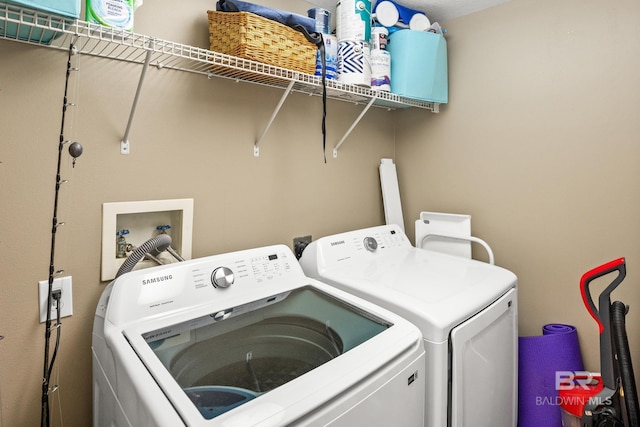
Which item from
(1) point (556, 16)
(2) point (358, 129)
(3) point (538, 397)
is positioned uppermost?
(1) point (556, 16)

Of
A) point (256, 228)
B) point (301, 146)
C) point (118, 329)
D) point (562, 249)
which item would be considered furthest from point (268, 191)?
point (562, 249)

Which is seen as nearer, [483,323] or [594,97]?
[483,323]

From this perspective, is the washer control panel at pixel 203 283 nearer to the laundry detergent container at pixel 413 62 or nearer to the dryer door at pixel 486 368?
the dryer door at pixel 486 368

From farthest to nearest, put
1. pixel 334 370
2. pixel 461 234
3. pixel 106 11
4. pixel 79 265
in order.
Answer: pixel 461 234
pixel 79 265
pixel 106 11
pixel 334 370

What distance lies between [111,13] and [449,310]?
1479 millimetres

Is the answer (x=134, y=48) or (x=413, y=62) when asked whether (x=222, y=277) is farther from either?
(x=413, y=62)

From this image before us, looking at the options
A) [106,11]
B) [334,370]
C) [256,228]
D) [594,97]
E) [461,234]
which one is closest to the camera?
[334,370]

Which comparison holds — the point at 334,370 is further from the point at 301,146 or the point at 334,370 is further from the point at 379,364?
the point at 301,146

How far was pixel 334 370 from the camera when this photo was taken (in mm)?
915

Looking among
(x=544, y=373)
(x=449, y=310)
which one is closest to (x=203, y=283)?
(x=449, y=310)

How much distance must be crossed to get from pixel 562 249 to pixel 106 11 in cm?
222

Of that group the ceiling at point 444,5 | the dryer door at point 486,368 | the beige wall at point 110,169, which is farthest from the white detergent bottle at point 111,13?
the dryer door at point 486,368

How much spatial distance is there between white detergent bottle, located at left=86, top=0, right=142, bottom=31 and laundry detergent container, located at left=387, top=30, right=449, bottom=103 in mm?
1308

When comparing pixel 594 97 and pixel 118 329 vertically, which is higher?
pixel 594 97
